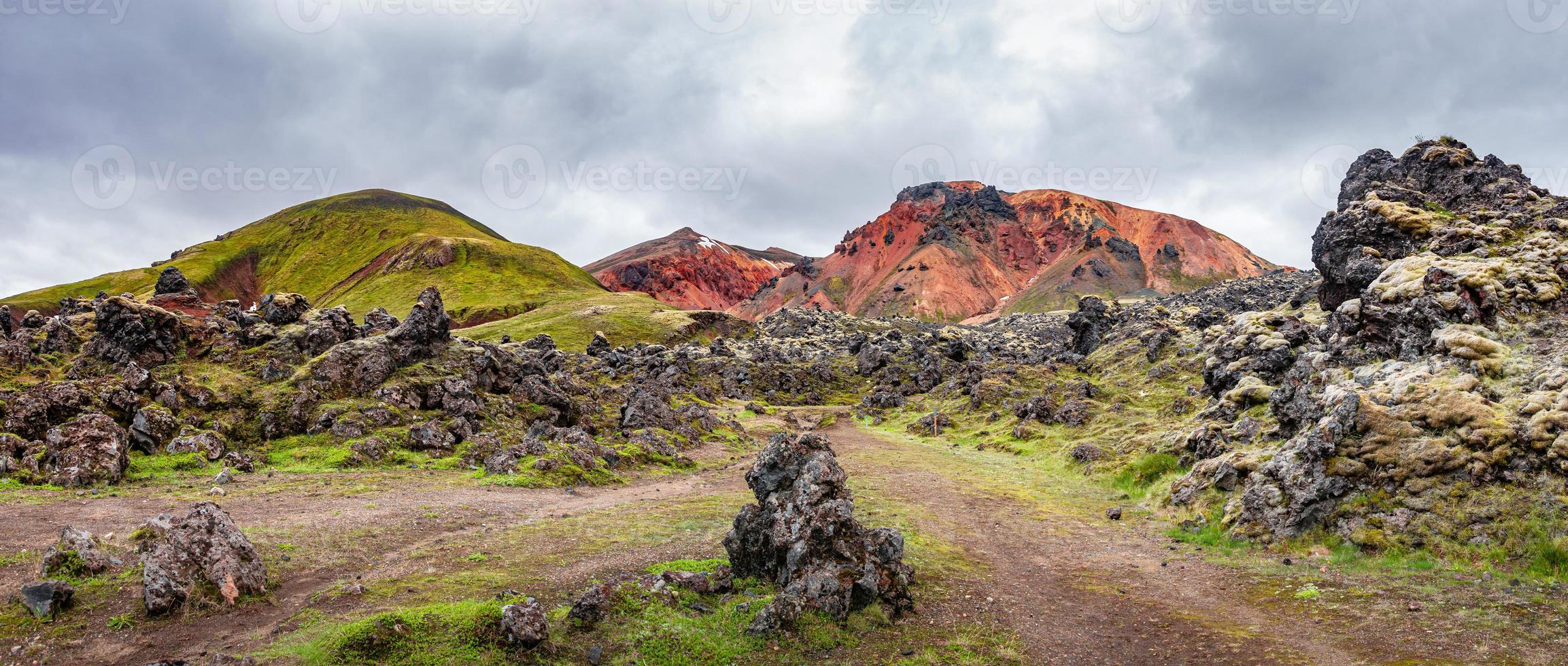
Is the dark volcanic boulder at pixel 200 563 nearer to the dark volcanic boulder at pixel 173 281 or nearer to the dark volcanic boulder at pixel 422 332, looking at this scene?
the dark volcanic boulder at pixel 422 332

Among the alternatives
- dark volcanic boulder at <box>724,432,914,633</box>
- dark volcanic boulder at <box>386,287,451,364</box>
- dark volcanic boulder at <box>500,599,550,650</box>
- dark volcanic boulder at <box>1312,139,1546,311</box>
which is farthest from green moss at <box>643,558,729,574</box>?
dark volcanic boulder at <box>1312,139,1546,311</box>

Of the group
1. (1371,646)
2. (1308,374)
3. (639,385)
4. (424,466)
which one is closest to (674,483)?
(424,466)

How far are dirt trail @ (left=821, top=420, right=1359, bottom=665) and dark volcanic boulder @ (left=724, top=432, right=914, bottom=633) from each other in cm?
196

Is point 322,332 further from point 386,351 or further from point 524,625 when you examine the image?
point 524,625

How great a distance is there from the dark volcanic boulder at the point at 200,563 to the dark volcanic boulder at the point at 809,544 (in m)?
11.3

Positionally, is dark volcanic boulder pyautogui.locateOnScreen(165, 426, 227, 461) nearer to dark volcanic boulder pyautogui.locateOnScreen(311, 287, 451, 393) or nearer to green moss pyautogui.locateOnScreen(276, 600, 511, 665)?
dark volcanic boulder pyautogui.locateOnScreen(311, 287, 451, 393)

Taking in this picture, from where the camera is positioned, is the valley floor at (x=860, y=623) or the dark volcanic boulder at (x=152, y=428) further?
the dark volcanic boulder at (x=152, y=428)

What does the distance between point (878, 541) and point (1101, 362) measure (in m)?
69.9

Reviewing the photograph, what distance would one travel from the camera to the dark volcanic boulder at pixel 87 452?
81.6 feet

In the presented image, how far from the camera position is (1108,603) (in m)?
16.4

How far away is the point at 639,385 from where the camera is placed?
7500cm

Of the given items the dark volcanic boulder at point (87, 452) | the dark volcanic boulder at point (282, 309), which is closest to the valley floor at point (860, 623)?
the dark volcanic boulder at point (87, 452)

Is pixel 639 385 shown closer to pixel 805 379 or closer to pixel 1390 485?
pixel 805 379

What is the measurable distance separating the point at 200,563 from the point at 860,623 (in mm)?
14950
